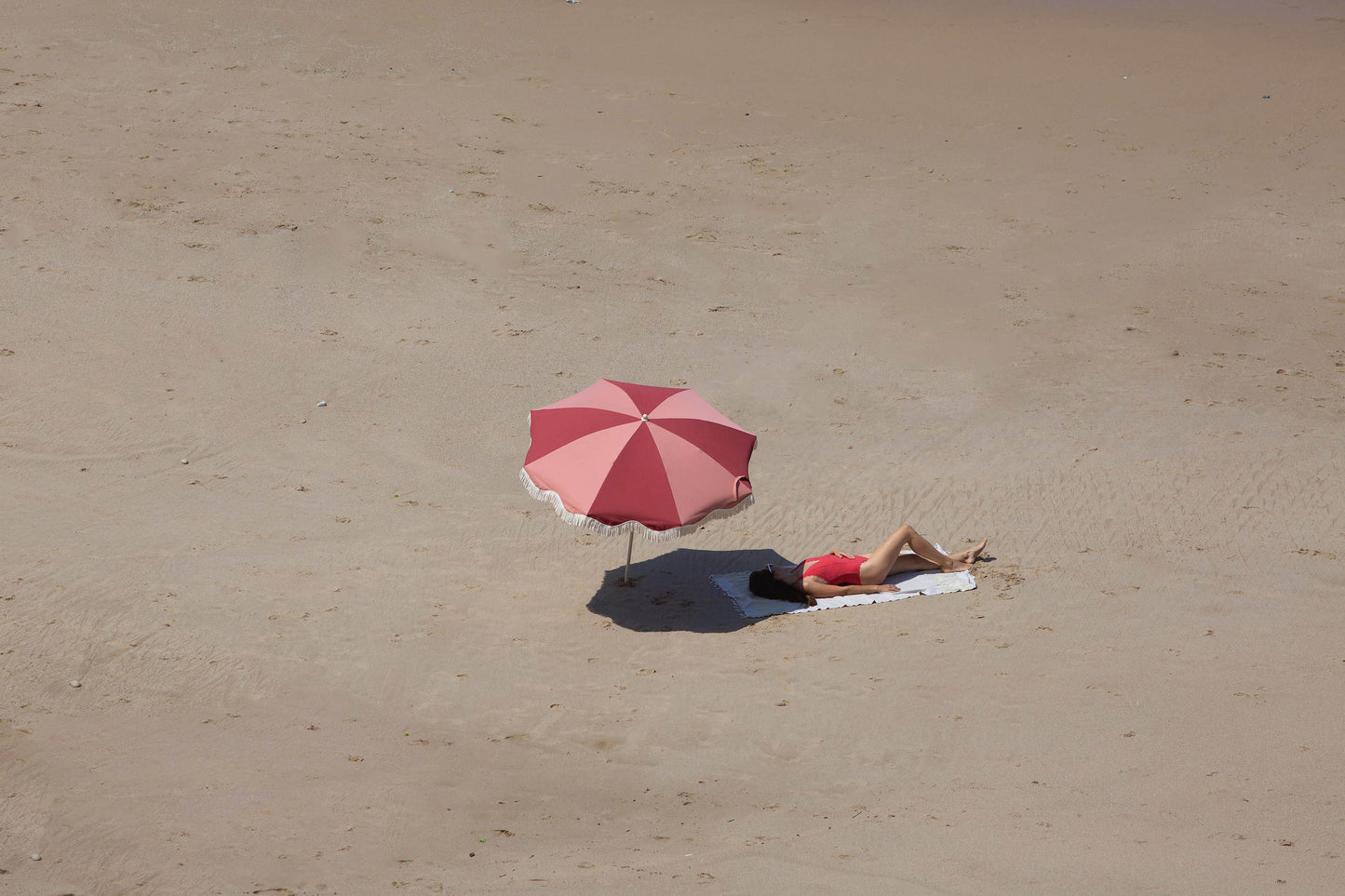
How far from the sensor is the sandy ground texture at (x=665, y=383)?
7.21m

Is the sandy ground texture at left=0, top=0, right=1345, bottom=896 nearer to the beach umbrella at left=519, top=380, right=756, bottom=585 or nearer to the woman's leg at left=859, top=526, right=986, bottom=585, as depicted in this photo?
the woman's leg at left=859, top=526, right=986, bottom=585

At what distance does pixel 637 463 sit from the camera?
9344mm

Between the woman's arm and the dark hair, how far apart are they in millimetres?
65

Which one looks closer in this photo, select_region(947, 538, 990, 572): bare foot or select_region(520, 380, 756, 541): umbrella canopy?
select_region(520, 380, 756, 541): umbrella canopy

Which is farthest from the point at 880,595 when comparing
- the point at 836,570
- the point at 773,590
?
the point at 773,590

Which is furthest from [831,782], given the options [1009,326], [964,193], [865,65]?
[865,65]

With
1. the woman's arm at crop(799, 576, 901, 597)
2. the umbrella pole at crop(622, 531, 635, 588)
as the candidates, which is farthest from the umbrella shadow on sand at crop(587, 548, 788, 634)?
the woman's arm at crop(799, 576, 901, 597)

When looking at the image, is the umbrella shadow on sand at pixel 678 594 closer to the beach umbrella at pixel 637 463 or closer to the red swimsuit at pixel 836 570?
the red swimsuit at pixel 836 570

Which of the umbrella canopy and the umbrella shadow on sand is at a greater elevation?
the umbrella canopy

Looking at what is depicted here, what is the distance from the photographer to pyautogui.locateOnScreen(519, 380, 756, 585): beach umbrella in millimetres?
9195

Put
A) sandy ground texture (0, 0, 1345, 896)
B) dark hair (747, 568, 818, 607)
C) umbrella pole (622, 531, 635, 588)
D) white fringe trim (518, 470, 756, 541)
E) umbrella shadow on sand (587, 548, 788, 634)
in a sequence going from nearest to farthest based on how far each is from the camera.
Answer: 1. sandy ground texture (0, 0, 1345, 896)
2. white fringe trim (518, 470, 756, 541)
3. umbrella shadow on sand (587, 548, 788, 634)
4. dark hair (747, 568, 818, 607)
5. umbrella pole (622, 531, 635, 588)

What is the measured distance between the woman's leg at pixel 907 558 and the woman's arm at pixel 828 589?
3.0 inches

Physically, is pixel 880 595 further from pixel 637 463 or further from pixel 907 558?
pixel 637 463

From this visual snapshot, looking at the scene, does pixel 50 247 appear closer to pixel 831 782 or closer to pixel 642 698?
pixel 642 698
